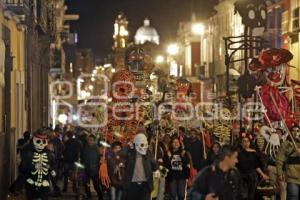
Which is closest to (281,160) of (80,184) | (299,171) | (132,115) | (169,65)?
(299,171)

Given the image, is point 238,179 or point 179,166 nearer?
point 238,179

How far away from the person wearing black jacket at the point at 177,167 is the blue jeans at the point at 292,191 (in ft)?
9.58

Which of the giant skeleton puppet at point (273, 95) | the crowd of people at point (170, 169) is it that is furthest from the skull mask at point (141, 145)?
the giant skeleton puppet at point (273, 95)

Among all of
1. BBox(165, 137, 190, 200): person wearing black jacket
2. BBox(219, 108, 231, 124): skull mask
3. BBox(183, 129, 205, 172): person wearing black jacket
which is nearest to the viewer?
BBox(165, 137, 190, 200): person wearing black jacket

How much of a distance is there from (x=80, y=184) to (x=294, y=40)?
55.6 ft

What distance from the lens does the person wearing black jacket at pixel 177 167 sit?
19.0 m

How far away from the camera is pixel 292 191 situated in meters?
16.6

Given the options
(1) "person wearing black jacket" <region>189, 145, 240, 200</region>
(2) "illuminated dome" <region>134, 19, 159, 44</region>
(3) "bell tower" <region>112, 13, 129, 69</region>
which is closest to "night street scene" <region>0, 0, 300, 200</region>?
(1) "person wearing black jacket" <region>189, 145, 240, 200</region>

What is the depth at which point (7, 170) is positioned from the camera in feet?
74.7

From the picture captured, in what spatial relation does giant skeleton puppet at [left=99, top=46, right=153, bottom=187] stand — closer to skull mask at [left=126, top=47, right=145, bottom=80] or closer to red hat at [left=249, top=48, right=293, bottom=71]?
skull mask at [left=126, top=47, right=145, bottom=80]

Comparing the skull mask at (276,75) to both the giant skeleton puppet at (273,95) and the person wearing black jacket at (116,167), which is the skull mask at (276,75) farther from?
the person wearing black jacket at (116,167)

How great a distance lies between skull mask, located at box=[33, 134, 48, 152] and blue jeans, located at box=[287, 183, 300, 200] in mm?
4379

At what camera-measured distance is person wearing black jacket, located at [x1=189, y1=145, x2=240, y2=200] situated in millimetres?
11344

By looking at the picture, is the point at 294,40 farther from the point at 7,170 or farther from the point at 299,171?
the point at 299,171
